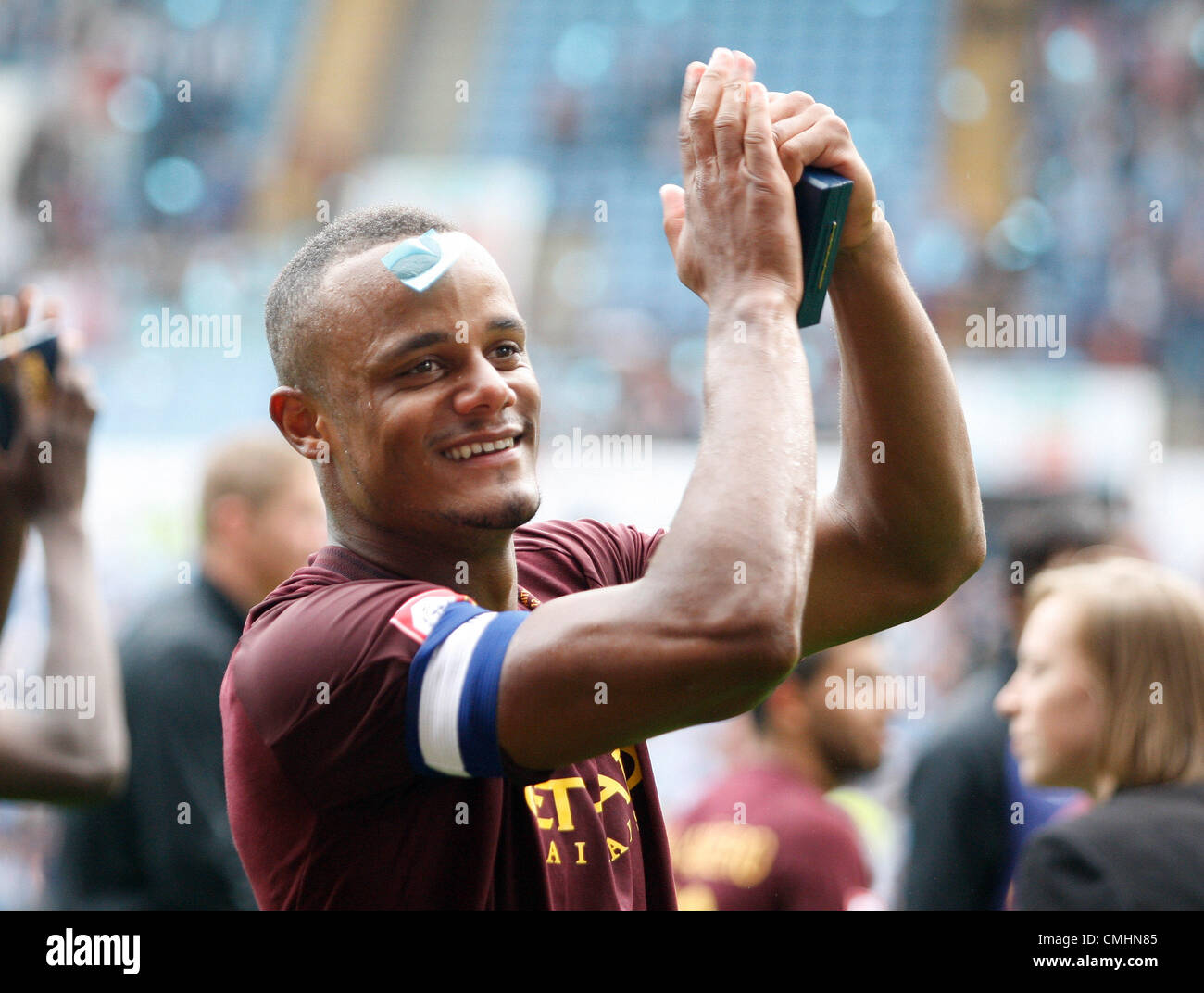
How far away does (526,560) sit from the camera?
196 cm

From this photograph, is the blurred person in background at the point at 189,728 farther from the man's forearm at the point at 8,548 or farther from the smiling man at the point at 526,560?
the smiling man at the point at 526,560

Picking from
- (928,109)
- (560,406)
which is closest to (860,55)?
(928,109)

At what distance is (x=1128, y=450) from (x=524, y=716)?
890 centimetres

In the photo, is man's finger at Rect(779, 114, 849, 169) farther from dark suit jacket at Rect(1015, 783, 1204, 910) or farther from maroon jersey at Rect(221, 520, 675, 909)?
dark suit jacket at Rect(1015, 783, 1204, 910)

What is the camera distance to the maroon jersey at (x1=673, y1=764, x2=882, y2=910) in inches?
119

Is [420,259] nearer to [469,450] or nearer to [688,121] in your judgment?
[469,450]

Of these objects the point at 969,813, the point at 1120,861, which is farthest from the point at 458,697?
the point at 969,813

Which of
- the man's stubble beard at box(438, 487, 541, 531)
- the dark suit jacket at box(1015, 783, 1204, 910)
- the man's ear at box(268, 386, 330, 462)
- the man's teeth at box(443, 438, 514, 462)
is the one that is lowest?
the dark suit jacket at box(1015, 783, 1204, 910)

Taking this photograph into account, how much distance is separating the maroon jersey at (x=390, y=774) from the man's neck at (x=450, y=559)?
2.0 inches

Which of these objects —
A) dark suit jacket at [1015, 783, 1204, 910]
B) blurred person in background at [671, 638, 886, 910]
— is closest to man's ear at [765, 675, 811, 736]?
blurred person in background at [671, 638, 886, 910]

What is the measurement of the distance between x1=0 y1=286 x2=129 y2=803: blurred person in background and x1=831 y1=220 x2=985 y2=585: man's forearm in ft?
3.99

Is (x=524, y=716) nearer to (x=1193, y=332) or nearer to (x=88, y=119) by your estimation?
(x=1193, y=332)

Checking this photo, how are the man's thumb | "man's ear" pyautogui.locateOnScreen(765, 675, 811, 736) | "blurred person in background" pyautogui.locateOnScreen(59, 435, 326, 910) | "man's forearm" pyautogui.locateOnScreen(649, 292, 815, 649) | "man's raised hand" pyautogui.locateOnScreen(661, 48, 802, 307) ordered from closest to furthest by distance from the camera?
"man's forearm" pyautogui.locateOnScreen(649, 292, 815, 649), "man's raised hand" pyautogui.locateOnScreen(661, 48, 802, 307), the man's thumb, "blurred person in background" pyautogui.locateOnScreen(59, 435, 326, 910), "man's ear" pyautogui.locateOnScreen(765, 675, 811, 736)
